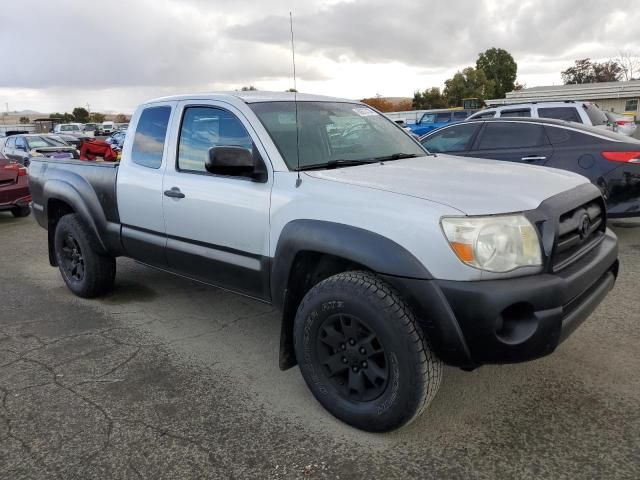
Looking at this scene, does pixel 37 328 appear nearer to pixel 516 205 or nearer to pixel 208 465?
pixel 208 465

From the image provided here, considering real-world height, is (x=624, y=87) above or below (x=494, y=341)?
above

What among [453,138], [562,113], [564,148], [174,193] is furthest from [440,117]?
[174,193]

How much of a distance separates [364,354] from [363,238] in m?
0.60

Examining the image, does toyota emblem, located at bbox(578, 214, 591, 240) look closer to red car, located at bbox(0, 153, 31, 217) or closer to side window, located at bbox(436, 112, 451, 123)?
red car, located at bbox(0, 153, 31, 217)

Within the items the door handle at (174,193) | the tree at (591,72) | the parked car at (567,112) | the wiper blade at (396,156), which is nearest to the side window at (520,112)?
the parked car at (567,112)

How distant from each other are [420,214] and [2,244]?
24.5ft

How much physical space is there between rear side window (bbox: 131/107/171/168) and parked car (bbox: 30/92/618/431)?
1 centimetres

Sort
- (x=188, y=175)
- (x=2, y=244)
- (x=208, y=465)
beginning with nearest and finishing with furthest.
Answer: (x=208, y=465)
(x=188, y=175)
(x=2, y=244)

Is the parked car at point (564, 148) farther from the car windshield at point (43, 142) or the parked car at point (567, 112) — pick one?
the car windshield at point (43, 142)

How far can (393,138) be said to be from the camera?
13.4ft

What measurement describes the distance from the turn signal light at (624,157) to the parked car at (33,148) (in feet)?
43.6

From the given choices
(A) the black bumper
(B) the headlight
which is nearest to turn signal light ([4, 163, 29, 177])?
(A) the black bumper

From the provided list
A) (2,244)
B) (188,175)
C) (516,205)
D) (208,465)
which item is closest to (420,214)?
(516,205)

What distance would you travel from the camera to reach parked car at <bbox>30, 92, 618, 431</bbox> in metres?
2.45
